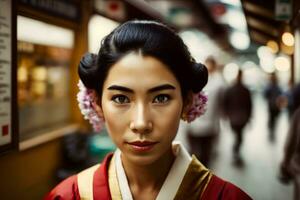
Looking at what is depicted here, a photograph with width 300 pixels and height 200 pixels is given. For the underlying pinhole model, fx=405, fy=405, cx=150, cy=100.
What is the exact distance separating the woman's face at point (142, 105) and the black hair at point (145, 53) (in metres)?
0.04

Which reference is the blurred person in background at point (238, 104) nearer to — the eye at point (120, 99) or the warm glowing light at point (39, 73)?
the warm glowing light at point (39, 73)

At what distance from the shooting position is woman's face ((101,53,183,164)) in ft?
5.74

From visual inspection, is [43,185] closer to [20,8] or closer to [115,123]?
[20,8]

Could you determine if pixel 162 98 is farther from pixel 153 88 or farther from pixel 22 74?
pixel 22 74

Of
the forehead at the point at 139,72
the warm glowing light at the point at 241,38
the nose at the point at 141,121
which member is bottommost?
the nose at the point at 141,121

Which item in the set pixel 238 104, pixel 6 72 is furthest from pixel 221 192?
pixel 238 104

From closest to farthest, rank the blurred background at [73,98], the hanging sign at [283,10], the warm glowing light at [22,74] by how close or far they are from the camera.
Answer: the hanging sign at [283,10] → the blurred background at [73,98] → the warm glowing light at [22,74]

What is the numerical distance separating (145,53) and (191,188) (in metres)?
0.69

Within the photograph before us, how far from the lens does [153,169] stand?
2018mm

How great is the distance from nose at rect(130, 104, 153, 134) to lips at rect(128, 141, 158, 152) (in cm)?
6

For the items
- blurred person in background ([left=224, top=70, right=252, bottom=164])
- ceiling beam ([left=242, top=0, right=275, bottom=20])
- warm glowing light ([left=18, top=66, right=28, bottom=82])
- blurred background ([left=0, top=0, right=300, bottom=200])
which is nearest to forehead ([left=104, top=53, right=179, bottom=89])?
blurred background ([left=0, top=0, right=300, bottom=200])

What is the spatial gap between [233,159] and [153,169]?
260 inches

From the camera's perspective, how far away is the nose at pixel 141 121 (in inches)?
67.0

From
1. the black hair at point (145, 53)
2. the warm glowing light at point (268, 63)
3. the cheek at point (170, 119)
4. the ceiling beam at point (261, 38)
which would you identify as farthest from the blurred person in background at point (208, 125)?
the warm glowing light at point (268, 63)
